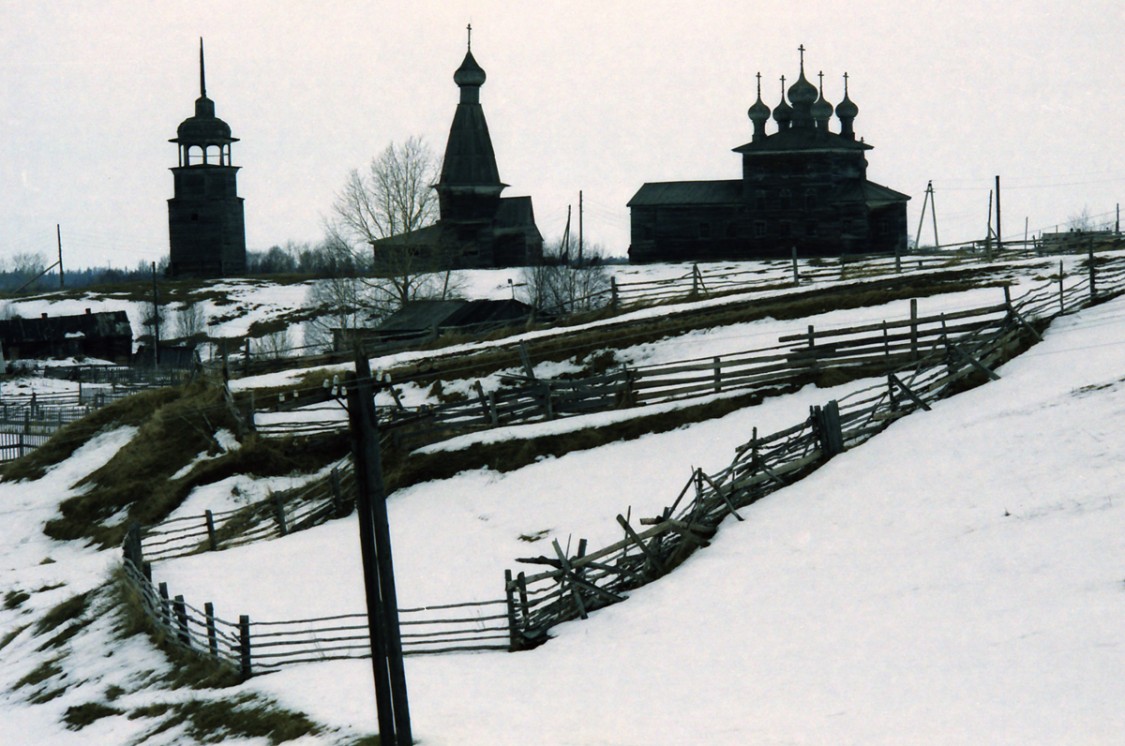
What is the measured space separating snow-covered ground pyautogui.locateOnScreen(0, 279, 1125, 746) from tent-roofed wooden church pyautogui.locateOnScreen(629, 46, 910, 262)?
4252 centimetres

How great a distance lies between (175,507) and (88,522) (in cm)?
327

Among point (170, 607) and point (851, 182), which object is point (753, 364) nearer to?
point (170, 607)

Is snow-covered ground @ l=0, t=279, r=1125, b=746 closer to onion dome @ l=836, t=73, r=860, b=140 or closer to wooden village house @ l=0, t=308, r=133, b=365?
onion dome @ l=836, t=73, r=860, b=140

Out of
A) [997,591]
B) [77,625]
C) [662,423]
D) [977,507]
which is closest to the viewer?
[997,591]

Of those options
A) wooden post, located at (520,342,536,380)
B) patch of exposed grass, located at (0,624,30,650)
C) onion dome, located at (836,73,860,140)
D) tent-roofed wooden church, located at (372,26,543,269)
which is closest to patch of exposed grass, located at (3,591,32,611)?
patch of exposed grass, located at (0,624,30,650)

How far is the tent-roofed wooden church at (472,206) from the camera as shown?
75.1 m

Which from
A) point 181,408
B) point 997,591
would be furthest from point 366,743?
point 181,408

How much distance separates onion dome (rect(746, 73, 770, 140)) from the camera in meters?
77.6

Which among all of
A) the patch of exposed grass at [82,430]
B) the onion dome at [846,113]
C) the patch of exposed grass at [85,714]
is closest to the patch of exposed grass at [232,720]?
the patch of exposed grass at [85,714]

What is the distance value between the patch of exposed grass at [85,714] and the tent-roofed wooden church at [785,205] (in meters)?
56.6

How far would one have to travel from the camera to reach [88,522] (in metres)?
37.1

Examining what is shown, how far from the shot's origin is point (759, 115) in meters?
77.5

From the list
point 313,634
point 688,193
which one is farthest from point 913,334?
point 688,193

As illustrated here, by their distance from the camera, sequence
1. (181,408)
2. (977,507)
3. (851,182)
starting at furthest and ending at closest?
1. (851,182)
2. (181,408)
3. (977,507)
